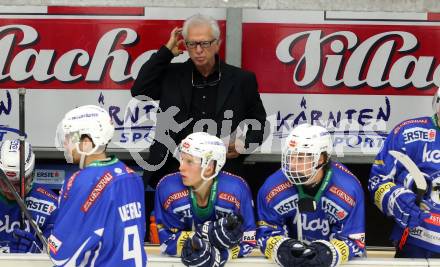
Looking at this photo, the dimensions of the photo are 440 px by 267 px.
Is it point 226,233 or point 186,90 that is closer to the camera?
point 226,233

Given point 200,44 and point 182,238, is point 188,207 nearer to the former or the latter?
point 182,238

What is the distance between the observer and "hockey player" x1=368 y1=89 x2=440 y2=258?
4.22 m

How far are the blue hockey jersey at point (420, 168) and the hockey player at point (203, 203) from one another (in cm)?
68

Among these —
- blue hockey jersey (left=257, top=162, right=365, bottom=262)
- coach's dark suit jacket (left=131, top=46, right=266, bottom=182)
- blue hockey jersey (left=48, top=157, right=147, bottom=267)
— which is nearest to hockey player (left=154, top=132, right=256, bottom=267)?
blue hockey jersey (left=257, top=162, right=365, bottom=262)

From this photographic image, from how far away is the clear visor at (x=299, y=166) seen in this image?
4.04 m

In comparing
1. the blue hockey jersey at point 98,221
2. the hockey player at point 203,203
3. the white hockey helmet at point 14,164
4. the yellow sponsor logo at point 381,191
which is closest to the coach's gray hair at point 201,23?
the hockey player at point 203,203

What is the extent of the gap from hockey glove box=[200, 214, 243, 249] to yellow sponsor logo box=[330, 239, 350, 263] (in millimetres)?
442

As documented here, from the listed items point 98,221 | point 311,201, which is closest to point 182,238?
point 311,201

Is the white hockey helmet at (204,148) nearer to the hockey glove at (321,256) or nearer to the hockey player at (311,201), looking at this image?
the hockey player at (311,201)

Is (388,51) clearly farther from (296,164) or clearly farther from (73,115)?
(73,115)

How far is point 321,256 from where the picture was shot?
3820 millimetres

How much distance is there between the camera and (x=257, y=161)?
5.58 metres

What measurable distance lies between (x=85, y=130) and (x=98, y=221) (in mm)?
385

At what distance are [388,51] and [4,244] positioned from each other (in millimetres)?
2682
